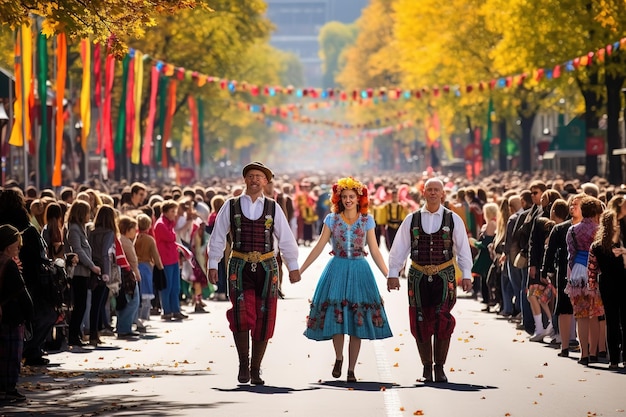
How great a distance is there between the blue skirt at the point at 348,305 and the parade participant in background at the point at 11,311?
8.44ft

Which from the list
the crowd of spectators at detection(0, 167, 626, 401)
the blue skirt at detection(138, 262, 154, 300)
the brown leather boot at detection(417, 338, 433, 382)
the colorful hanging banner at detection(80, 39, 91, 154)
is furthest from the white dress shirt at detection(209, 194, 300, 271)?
the colorful hanging banner at detection(80, 39, 91, 154)

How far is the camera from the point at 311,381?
14.4 m

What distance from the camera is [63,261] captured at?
16922 mm

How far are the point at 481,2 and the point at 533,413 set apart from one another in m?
51.1

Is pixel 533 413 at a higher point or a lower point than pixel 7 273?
lower

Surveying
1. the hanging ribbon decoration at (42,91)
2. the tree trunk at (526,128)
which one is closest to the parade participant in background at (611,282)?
the hanging ribbon decoration at (42,91)

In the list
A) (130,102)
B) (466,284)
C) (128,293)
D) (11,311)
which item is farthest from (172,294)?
(130,102)

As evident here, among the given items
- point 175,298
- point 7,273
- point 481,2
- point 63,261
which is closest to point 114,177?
point 481,2

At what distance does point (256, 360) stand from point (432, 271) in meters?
1.71

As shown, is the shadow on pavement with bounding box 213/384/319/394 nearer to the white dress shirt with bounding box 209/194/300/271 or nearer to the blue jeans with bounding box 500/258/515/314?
the white dress shirt with bounding box 209/194/300/271

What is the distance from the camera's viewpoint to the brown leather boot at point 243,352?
1409 centimetres

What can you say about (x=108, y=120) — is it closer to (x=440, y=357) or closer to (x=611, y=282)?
(x=611, y=282)

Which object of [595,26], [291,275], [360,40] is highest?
[360,40]

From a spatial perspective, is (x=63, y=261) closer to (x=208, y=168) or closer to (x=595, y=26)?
(x=595, y=26)
